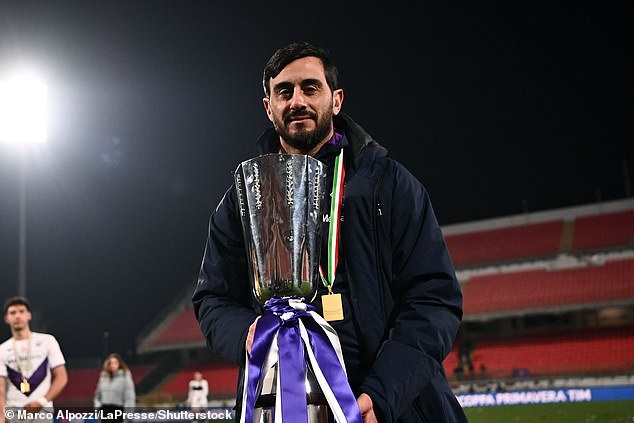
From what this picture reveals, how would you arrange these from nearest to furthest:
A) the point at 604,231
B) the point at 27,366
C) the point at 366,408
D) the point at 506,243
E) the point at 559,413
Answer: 1. the point at 366,408
2. the point at 27,366
3. the point at 559,413
4. the point at 604,231
5. the point at 506,243

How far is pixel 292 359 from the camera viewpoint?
1496 millimetres

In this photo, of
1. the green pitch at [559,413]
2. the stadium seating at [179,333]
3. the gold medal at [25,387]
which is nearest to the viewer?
the gold medal at [25,387]

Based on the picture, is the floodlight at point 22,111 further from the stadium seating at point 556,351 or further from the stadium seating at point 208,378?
the stadium seating at point 556,351

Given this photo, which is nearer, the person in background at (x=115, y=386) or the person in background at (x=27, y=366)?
the person in background at (x=27, y=366)

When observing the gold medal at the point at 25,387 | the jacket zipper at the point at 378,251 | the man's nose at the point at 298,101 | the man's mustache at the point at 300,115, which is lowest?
the gold medal at the point at 25,387

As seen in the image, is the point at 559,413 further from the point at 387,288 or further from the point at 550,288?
the point at 550,288

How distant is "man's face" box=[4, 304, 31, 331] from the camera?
622 centimetres

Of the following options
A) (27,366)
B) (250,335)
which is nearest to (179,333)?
(27,366)

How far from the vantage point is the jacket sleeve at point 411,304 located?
5.00 feet

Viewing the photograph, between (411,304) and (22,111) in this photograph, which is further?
(22,111)

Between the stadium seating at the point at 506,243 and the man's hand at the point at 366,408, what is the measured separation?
2398cm

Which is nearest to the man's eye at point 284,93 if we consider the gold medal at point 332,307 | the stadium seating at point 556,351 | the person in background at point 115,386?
Answer: the gold medal at point 332,307

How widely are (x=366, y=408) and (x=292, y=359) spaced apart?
0.57 ft

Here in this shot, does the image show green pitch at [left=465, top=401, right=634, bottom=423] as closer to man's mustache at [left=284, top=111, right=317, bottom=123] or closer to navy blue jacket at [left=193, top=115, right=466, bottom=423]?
navy blue jacket at [left=193, top=115, right=466, bottom=423]
